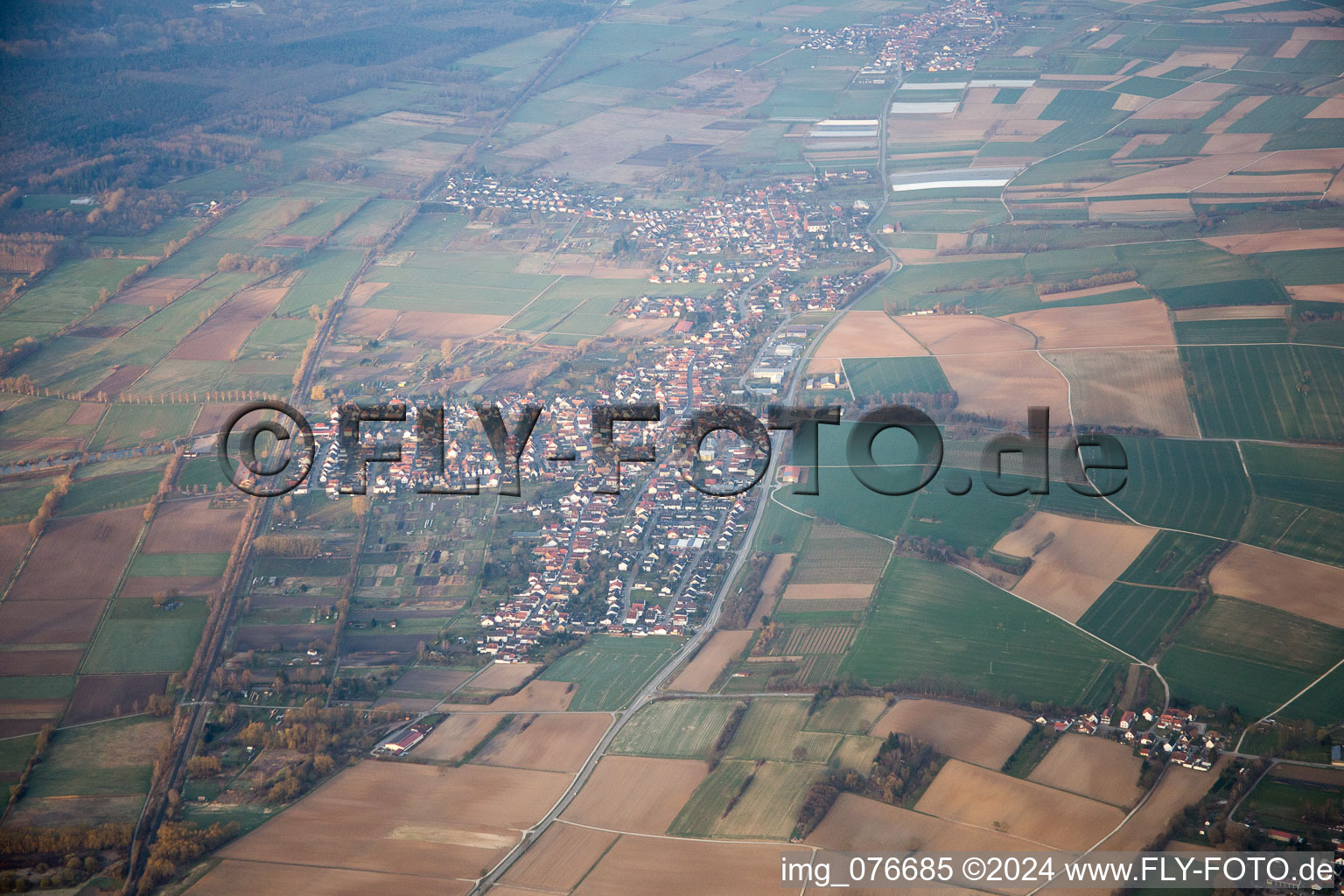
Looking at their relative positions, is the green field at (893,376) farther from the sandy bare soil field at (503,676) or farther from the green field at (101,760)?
the green field at (101,760)

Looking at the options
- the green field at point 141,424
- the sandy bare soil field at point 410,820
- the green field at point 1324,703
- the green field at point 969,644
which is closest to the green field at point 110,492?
the green field at point 141,424

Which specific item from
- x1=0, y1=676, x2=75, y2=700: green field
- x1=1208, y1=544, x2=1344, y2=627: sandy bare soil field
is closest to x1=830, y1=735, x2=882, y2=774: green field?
x1=1208, y1=544, x2=1344, y2=627: sandy bare soil field

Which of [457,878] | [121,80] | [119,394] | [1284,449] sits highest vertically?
[121,80]

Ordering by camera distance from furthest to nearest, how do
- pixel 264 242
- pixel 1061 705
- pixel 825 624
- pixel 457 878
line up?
pixel 264 242
pixel 825 624
pixel 1061 705
pixel 457 878

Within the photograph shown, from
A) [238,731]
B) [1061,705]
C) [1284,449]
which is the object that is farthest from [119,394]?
[1284,449]

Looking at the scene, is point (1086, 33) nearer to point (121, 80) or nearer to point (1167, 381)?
point (1167, 381)

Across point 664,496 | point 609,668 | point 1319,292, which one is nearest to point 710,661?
point 609,668

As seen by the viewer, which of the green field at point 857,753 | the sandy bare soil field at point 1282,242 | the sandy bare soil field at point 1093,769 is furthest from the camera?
the sandy bare soil field at point 1282,242
